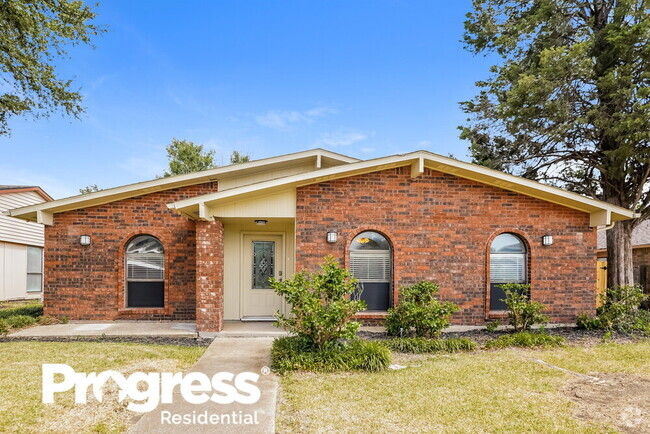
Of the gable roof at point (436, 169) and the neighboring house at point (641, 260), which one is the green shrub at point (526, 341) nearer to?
the gable roof at point (436, 169)

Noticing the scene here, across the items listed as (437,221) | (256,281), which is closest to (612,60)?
(437,221)

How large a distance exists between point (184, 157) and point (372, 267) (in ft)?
61.8

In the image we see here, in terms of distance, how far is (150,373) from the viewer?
17.4ft

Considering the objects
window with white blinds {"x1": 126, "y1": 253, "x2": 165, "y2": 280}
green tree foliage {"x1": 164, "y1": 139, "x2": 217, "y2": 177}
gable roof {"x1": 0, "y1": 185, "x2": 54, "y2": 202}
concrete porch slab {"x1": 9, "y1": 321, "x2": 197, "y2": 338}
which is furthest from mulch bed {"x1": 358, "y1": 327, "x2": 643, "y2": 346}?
green tree foliage {"x1": 164, "y1": 139, "x2": 217, "y2": 177}

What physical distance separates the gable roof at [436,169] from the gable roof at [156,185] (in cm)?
141

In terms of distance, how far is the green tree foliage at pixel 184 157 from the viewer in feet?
78.7

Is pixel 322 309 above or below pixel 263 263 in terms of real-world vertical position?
below

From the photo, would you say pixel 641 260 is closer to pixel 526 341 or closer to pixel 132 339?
pixel 526 341

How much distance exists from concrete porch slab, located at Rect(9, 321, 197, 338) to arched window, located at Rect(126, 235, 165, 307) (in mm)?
525

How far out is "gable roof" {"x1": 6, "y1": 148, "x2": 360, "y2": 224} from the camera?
8758 mm

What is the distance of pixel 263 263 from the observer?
9742 mm

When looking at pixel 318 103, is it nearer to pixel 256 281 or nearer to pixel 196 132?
pixel 196 132

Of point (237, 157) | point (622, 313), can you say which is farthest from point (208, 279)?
point (237, 157)

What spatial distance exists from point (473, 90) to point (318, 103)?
9.31 meters
